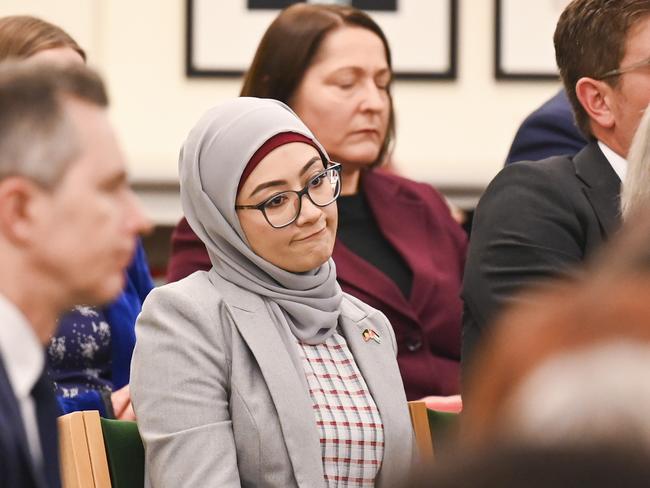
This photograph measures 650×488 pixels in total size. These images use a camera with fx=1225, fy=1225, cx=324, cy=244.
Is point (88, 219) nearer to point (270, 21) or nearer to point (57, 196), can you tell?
point (57, 196)

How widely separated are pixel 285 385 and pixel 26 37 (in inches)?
45.2

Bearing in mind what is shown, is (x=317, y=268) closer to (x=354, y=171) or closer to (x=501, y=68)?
(x=354, y=171)

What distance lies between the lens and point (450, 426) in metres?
2.49

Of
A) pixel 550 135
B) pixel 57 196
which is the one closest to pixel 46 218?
pixel 57 196

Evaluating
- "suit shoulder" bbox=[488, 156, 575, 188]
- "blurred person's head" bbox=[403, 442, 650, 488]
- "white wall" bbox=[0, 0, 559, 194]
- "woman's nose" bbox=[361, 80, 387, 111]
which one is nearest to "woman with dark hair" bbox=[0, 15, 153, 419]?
"woman's nose" bbox=[361, 80, 387, 111]

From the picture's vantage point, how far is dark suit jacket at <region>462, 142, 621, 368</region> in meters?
2.49

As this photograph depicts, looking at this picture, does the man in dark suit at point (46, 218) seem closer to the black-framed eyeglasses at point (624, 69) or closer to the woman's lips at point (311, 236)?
the woman's lips at point (311, 236)

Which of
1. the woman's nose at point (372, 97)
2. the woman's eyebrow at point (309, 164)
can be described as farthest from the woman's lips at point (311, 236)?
the woman's nose at point (372, 97)

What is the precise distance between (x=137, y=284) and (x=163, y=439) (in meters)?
1.08

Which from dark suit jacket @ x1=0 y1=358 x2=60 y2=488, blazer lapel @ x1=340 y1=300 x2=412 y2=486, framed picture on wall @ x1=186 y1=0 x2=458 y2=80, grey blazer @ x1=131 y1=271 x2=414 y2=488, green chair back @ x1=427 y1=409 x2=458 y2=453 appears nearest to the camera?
dark suit jacket @ x1=0 y1=358 x2=60 y2=488

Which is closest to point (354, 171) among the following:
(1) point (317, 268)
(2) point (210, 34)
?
(1) point (317, 268)

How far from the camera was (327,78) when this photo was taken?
3.31 m

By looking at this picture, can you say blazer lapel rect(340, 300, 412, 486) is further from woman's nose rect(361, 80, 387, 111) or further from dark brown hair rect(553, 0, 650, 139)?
woman's nose rect(361, 80, 387, 111)

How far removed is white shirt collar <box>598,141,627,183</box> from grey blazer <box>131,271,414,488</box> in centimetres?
77
